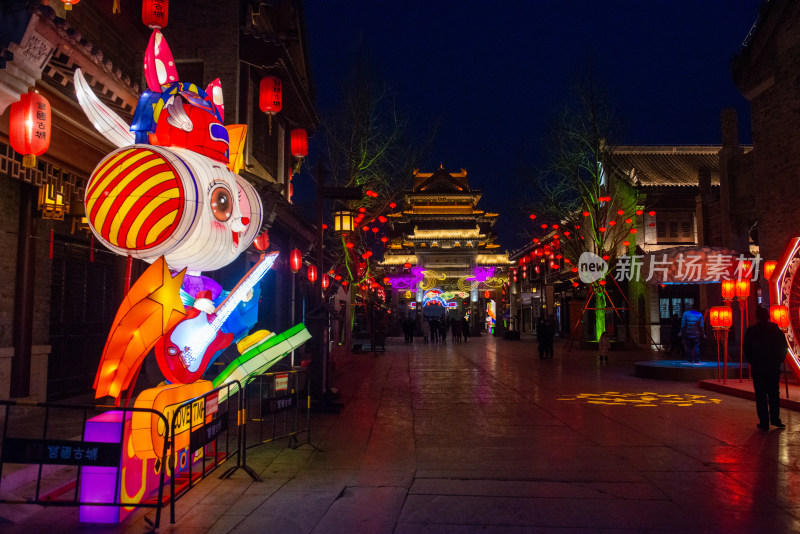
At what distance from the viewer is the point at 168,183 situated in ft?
15.7

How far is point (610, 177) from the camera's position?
3262cm

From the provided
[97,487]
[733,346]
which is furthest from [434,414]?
[733,346]

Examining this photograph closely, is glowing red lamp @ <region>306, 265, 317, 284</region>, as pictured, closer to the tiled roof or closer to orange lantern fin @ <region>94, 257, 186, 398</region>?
orange lantern fin @ <region>94, 257, 186, 398</region>

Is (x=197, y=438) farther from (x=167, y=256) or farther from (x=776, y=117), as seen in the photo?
(x=776, y=117)

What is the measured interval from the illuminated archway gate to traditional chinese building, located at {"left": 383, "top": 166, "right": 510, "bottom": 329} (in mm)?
36548

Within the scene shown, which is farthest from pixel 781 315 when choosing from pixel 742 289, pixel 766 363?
pixel 766 363

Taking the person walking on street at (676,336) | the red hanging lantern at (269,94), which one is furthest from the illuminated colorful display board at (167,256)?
the person walking on street at (676,336)

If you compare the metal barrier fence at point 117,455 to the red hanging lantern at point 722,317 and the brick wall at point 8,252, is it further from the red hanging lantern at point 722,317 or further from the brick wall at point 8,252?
the red hanging lantern at point 722,317

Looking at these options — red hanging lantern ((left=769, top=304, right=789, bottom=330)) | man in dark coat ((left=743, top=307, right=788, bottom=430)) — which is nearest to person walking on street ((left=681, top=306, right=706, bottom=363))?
red hanging lantern ((left=769, top=304, right=789, bottom=330))

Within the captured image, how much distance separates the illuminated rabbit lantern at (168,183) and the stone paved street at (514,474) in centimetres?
226

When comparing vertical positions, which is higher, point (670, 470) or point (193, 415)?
point (193, 415)

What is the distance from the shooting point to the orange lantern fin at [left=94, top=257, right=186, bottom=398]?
14.7 ft

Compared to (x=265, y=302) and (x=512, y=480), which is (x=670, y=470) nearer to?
(x=512, y=480)

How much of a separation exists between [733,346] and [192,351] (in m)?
27.1
